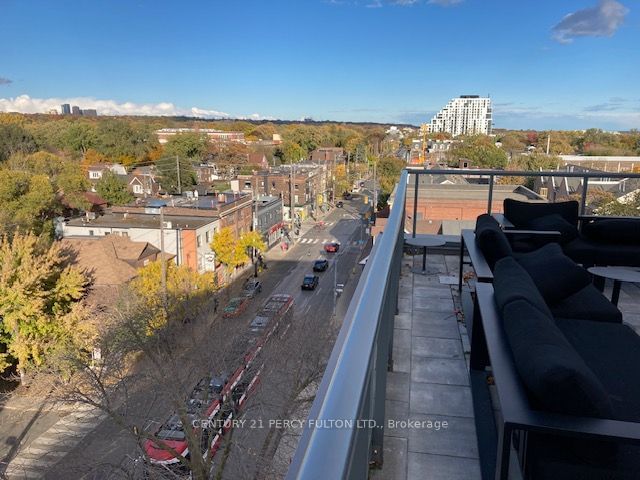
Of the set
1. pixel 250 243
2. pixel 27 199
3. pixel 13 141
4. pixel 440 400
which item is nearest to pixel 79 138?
pixel 13 141

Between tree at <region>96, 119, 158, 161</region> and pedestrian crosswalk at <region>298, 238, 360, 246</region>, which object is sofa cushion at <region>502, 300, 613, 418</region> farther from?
tree at <region>96, 119, 158, 161</region>

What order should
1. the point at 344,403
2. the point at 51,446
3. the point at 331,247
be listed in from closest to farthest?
the point at 344,403 < the point at 51,446 < the point at 331,247

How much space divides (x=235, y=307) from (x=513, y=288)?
16.8m

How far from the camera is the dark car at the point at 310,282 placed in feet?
73.0

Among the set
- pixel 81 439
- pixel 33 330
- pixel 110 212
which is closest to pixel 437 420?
pixel 81 439

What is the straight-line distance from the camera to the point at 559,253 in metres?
2.71

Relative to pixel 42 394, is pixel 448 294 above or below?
above

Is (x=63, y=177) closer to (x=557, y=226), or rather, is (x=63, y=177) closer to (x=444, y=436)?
(x=557, y=226)

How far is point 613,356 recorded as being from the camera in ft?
6.29

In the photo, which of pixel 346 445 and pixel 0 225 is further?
pixel 0 225

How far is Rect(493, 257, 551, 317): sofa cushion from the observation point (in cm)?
180

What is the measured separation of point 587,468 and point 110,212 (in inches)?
1079

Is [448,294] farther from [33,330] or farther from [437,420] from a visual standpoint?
[33,330]

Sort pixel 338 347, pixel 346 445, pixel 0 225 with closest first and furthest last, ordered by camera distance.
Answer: pixel 346 445
pixel 338 347
pixel 0 225
